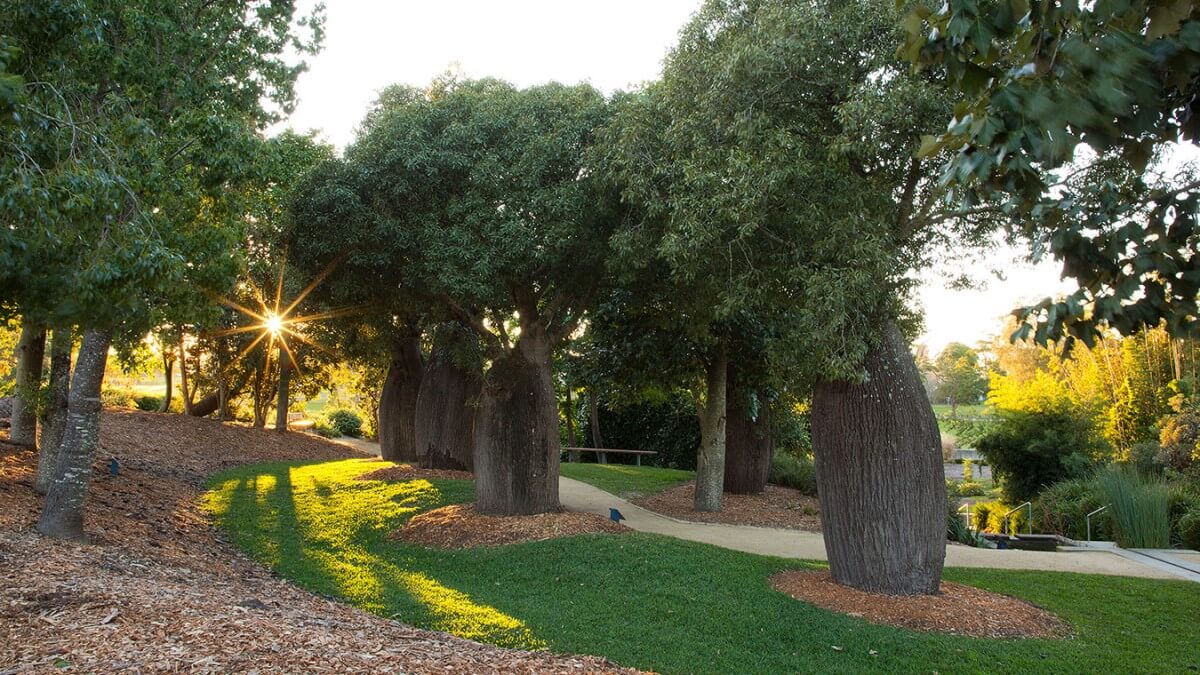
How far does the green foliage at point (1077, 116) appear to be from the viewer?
2166 millimetres

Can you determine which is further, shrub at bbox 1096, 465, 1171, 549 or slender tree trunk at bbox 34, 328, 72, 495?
shrub at bbox 1096, 465, 1171, 549

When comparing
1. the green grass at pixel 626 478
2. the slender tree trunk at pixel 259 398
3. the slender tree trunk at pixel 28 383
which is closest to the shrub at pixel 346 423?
the slender tree trunk at pixel 259 398

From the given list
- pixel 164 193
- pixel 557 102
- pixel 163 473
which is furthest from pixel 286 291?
pixel 164 193

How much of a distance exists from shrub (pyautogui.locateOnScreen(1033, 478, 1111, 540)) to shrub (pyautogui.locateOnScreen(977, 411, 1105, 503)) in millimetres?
879

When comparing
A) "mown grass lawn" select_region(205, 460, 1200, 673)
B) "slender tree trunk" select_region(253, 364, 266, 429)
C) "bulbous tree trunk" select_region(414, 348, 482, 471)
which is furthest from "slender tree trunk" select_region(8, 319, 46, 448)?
"slender tree trunk" select_region(253, 364, 266, 429)

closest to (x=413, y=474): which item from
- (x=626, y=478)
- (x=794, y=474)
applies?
(x=626, y=478)

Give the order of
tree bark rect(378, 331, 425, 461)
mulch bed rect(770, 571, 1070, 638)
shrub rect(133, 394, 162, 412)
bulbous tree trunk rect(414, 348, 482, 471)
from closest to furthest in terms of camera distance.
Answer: mulch bed rect(770, 571, 1070, 638), bulbous tree trunk rect(414, 348, 482, 471), tree bark rect(378, 331, 425, 461), shrub rect(133, 394, 162, 412)

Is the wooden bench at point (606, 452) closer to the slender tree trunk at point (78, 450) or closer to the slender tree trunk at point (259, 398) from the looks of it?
the slender tree trunk at point (259, 398)

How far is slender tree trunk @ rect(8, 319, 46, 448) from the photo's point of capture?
11086mm

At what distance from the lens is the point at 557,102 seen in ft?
39.2

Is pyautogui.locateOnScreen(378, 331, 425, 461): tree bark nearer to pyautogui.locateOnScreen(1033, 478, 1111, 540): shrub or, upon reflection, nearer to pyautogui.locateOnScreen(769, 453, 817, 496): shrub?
pyautogui.locateOnScreen(769, 453, 817, 496): shrub

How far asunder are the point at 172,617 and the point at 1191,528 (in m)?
13.9

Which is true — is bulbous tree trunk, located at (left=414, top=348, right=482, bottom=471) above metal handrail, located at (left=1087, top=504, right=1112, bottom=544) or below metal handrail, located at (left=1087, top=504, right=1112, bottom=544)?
above

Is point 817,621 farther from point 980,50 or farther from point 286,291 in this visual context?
point 286,291
